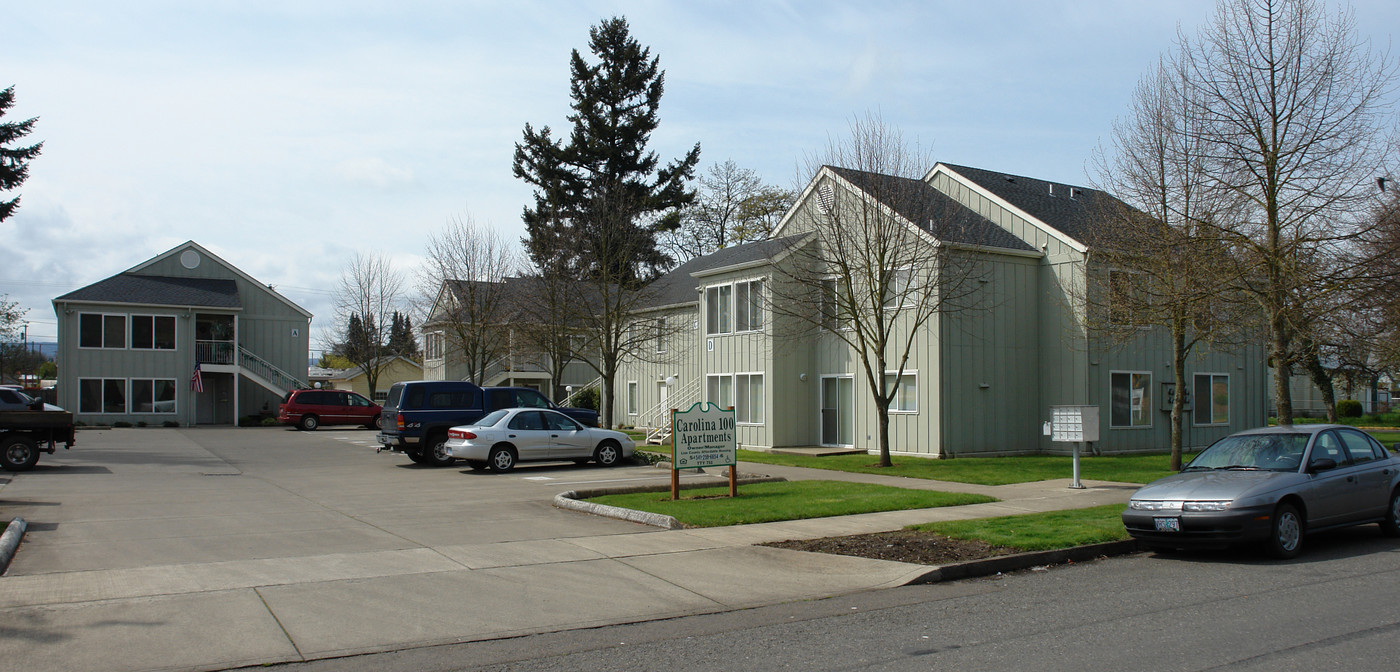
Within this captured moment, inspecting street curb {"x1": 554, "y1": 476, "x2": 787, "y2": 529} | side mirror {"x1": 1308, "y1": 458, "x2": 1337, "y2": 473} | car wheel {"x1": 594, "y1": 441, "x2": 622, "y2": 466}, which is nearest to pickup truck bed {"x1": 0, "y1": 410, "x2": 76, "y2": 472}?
car wheel {"x1": 594, "y1": 441, "x2": 622, "y2": 466}

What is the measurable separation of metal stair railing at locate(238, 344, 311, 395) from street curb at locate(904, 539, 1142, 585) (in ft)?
134

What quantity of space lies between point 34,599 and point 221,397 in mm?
39558

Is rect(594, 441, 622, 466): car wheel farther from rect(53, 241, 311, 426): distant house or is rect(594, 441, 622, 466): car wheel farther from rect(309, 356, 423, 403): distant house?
rect(309, 356, 423, 403): distant house

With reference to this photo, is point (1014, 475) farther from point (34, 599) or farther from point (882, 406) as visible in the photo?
point (34, 599)

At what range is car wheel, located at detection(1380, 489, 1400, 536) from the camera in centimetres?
1133

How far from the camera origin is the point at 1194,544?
10.0m

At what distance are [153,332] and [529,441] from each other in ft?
93.7

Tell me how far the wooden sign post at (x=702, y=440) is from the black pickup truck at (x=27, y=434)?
45.7 ft

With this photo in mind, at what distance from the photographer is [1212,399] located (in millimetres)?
27875

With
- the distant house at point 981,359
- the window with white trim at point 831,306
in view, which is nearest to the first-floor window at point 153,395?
the distant house at point 981,359

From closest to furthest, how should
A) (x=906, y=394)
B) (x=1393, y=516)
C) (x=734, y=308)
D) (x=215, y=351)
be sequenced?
1. (x=1393, y=516)
2. (x=906, y=394)
3. (x=734, y=308)
4. (x=215, y=351)

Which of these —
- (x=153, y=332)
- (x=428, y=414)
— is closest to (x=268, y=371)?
(x=153, y=332)

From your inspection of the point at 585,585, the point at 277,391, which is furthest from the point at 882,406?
the point at 277,391

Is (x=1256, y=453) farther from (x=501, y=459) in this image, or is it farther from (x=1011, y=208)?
(x=1011, y=208)
